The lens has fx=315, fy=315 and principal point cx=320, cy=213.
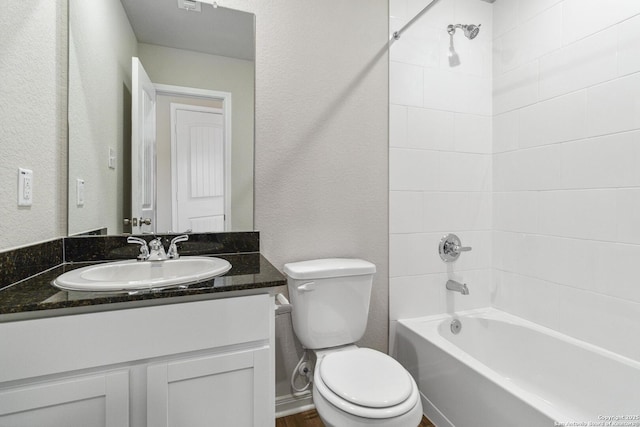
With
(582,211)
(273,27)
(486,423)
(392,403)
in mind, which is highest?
(273,27)

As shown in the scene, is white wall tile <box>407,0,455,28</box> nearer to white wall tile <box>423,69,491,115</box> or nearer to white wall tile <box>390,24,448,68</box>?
white wall tile <box>390,24,448,68</box>

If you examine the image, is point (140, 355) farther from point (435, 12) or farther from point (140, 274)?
point (435, 12)

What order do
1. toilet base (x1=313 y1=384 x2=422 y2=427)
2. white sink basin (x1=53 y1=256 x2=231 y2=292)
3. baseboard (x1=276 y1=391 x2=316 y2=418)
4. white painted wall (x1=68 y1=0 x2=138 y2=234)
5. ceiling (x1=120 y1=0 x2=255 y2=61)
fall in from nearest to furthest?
white sink basin (x1=53 y1=256 x2=231 y2=292) < toilet base (x1=313 y1=384 x2=422 y2=427) < white painted wall (x1=68 y1=0 x2=138 y2=234) < ceiling (x1=120 y1=0 x2=255 y2=61) < baseboard (x1=276 y1=391 x2=316 y2=418)

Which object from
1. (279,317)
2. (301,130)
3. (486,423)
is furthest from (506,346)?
(301,130)

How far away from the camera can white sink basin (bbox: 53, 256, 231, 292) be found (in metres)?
0.91

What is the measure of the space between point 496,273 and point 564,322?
0.46 m

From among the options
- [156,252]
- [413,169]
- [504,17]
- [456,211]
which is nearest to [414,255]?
[456,211]

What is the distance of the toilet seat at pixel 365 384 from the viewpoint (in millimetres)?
1068

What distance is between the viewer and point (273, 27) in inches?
62.4

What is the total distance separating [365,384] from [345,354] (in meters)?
0.22

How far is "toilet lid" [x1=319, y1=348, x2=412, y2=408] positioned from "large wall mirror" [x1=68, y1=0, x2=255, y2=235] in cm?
75

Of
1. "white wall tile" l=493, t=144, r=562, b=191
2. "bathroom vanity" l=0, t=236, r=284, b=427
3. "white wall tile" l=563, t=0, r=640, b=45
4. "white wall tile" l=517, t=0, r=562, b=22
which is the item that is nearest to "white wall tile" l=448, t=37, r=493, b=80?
"white wall tile" l=517, t=0, r=562, b=22

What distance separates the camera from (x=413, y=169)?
73.5 inches

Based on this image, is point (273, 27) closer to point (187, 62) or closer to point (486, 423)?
point (187, 62)
